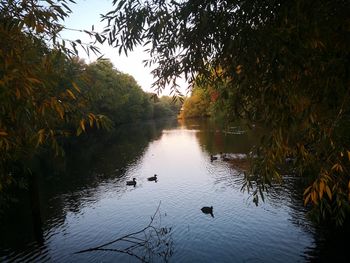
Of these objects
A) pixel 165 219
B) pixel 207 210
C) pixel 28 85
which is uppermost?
pixel 28 85

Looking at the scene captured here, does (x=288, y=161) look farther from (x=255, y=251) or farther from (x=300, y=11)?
(x=300, y=11)

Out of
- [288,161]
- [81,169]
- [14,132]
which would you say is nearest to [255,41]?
[14,132]

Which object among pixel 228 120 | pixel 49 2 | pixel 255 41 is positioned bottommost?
pixel 228 120

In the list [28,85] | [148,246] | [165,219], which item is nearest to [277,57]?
[28,85]

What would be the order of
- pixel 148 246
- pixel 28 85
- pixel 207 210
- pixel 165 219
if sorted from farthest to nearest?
pixel 207 210
pixel 165 219
pixel 148 246
pixel 28 85

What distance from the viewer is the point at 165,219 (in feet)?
69.4

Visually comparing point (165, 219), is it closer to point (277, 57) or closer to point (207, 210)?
point (207, 210)

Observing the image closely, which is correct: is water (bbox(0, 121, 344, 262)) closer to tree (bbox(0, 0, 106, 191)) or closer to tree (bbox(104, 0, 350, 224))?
tree (bbox(104, 0, 350, 224))

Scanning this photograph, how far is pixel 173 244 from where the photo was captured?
17.4 metres

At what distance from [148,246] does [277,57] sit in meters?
14.6

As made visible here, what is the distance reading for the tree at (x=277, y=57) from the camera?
4.36 metres

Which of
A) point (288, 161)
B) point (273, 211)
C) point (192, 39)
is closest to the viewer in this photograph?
point (192, 39)

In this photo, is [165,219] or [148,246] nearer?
[148,246]

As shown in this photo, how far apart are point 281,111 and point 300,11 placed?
137 centimetres
